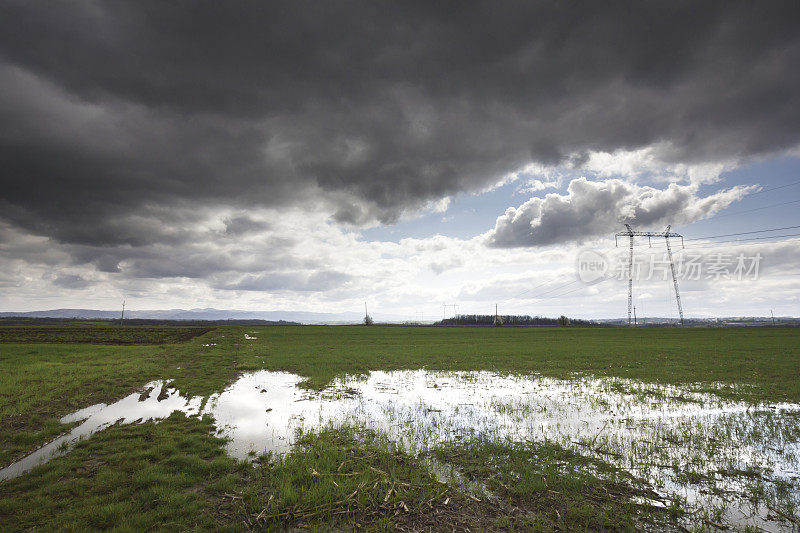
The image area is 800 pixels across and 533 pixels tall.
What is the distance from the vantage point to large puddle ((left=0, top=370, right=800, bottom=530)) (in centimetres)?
973

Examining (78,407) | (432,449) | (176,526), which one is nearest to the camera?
(176,526)

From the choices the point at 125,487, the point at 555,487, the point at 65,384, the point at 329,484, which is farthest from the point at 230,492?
the point at 65,384

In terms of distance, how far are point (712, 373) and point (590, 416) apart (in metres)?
21.2

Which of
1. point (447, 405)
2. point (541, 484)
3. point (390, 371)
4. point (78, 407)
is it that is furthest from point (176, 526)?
point (390, 371)

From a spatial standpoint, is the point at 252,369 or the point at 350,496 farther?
the point at 252,369

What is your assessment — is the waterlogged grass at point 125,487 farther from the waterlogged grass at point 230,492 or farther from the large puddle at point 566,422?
the large puddle at point 566,422

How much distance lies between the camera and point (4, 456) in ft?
36.6

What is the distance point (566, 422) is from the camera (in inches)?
596

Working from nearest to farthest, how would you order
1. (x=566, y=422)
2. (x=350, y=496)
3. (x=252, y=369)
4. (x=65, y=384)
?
1. (x=350, y=496)
2. (x=566, y=422)
3. (x=65, y=384)
4. (x=252, y=369)

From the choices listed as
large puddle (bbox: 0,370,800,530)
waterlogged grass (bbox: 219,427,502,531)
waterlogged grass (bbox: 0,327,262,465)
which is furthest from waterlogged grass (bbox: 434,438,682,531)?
waterlogged grass (bbox: 0,327,262,465)

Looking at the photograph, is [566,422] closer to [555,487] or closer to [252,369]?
[555,487]

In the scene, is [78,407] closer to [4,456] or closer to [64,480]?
[4,456]

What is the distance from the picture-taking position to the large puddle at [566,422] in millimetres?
9734

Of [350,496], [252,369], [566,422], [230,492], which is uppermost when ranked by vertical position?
[350,496]
